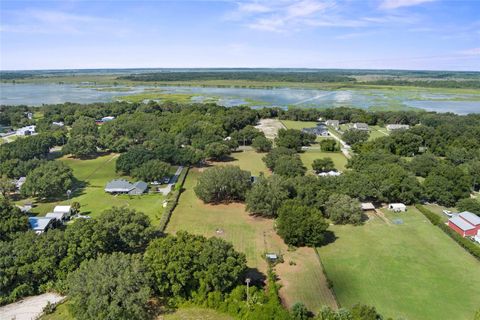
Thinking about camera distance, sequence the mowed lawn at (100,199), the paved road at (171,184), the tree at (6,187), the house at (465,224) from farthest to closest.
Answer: the paved road at (171,184) → the tree at (6,187) → the mowed lawn at (100,199) → the house at (465,224)

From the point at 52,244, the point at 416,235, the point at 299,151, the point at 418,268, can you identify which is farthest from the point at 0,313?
the point at 299,151

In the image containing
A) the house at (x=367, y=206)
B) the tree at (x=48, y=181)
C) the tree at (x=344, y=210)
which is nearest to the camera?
the tree at (x=344, y=210)

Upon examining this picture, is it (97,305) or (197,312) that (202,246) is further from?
(97,305)

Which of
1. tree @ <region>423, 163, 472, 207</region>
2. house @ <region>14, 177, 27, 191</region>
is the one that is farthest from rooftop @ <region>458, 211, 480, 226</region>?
house @ <region>14, 177, 27, 191</region>

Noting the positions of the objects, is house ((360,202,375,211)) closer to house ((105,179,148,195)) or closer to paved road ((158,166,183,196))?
paved road ((158,166,183,196))

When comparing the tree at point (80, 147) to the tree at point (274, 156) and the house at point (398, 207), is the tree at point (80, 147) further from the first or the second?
the house at point (398, 207)

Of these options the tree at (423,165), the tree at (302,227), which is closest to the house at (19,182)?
the tree at (302,227)
